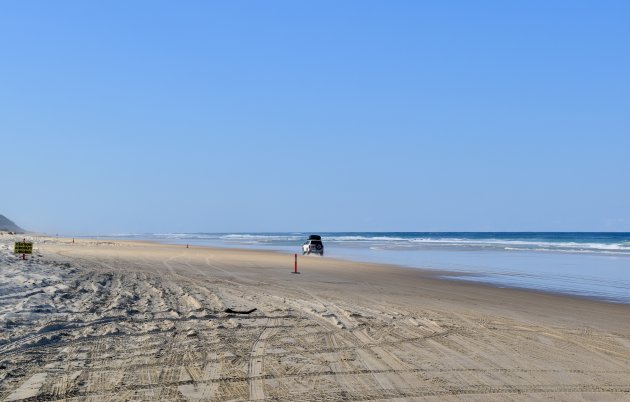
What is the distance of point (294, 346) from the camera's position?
9367 mm

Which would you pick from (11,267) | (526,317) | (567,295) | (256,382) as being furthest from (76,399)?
(567,295)

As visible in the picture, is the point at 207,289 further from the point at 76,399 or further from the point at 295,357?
the point at 76,399

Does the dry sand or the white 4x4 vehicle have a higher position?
the white 4x4 vehicle

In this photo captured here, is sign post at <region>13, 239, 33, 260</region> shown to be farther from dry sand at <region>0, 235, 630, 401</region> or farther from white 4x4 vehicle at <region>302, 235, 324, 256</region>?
white 4x4 vehicle at <region>302, 235, 324, 256</region>

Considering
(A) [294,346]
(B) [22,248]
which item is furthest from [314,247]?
(A) [294,346]

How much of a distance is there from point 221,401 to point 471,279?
2127 cm

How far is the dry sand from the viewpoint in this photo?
6.93m

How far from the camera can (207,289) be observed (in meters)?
17.7

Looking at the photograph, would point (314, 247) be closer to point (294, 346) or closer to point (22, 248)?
point (22, 248)

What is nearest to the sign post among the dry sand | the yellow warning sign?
the yellow warning sign

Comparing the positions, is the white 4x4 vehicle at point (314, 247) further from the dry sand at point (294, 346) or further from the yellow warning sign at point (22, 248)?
the dry sand at point (294, 346)

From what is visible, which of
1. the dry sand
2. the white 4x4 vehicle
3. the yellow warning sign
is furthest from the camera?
the white 4x4 vehicle

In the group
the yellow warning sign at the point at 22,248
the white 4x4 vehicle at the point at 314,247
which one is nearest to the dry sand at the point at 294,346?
the yellow warning sign at the point at 22,248

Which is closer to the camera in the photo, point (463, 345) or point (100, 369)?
point (100, 369)
